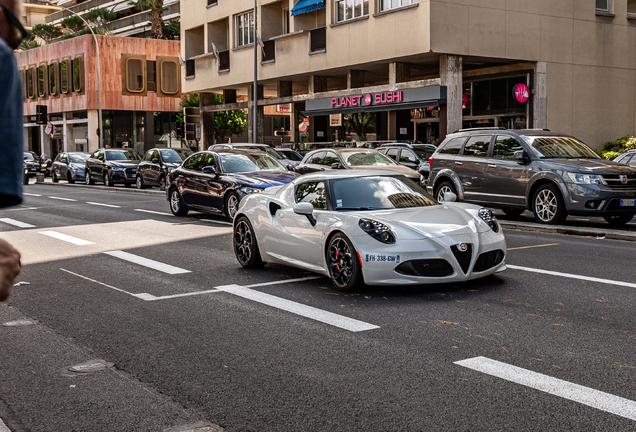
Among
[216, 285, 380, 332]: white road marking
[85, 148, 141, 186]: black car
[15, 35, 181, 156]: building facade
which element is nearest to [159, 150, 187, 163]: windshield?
[85, 148, 141, 186]: black car

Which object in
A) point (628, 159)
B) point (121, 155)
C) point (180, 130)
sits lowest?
point (628, 159)

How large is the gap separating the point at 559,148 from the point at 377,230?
28.4ft

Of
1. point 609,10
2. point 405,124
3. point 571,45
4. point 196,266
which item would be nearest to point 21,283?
point 196,266

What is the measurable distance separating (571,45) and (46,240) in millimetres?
24724

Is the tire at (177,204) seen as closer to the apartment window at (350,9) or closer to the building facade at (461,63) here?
the building facade at (461,63)

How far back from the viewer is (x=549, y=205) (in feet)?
48.2

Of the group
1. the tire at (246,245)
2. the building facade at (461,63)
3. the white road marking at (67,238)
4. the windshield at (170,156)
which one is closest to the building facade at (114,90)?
the building facade at (461,63)

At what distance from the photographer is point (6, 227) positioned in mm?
16562

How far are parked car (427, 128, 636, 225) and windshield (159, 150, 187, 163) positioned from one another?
15607 mm

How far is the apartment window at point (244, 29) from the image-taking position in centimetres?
4097

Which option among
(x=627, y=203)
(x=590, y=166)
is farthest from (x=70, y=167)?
(x=627, y=203)

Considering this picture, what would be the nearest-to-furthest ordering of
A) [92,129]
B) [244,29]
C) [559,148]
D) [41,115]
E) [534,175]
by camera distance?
[534,175]
[559,148]
[244,29]
[41,115]
[92,129]

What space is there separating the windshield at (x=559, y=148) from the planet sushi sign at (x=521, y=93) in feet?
52.2

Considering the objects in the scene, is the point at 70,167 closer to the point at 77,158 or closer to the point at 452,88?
the point at 77,158
